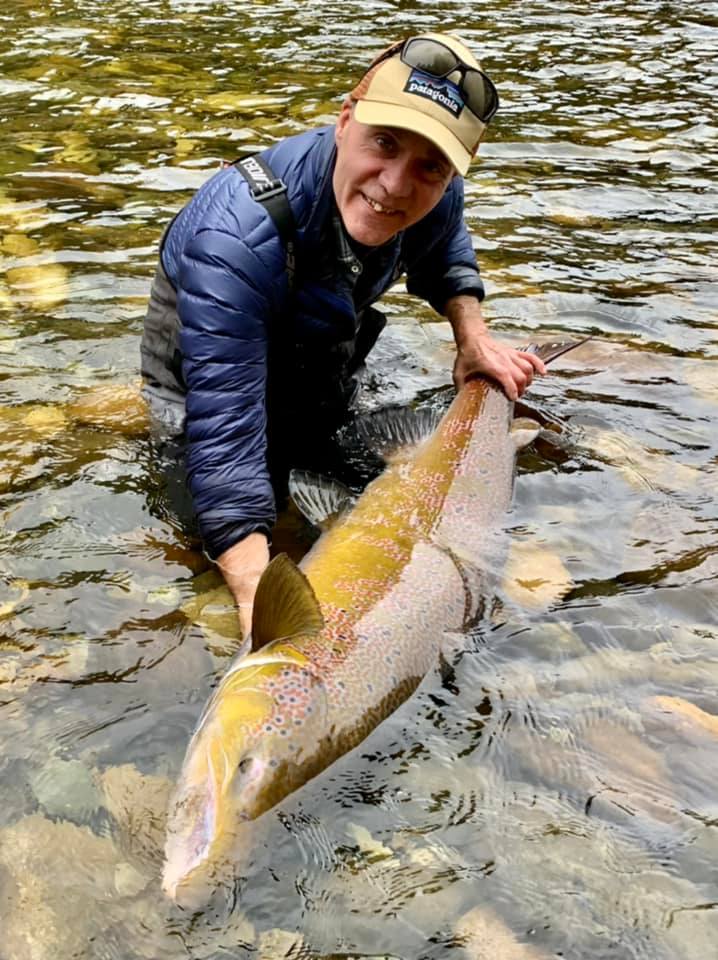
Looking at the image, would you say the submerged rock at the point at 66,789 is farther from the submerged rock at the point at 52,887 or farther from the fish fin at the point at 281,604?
the fish fin at the point at 281,604

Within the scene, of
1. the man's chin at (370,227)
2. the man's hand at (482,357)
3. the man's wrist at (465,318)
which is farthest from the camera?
the man's wrist at (465,318)

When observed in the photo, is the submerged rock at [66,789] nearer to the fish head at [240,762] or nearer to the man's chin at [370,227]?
the fish head at [240,762]

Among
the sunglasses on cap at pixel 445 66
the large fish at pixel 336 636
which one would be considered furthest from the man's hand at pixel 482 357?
the sunglasses on cap at pixel 445 66

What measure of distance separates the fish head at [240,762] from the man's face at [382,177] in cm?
183

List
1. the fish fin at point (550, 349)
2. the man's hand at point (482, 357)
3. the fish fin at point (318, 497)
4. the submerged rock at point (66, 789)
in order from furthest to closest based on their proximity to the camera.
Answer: the fish fin at point (550, 349) < the man's hand at point (482, 357) < the fish fin at point (318, 497) < the submerged rock at point (66, 789)

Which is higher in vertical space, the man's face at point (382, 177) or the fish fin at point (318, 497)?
the man's face at point (382, 177)

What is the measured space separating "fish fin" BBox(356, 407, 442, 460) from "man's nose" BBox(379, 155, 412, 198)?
1.37 metres

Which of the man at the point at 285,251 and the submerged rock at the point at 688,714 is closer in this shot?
the submerged rock at the point at 688,714

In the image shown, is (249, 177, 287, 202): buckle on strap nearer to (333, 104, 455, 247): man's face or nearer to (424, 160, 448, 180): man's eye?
(333, 104, 455, 247): man's face

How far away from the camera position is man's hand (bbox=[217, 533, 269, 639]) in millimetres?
3781

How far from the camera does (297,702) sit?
10.1 feet

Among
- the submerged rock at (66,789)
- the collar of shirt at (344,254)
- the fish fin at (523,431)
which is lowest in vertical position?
the fish fin at (523,431)

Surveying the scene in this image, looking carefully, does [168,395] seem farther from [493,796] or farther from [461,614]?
[493,796]

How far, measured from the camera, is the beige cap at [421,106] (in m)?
3.84
